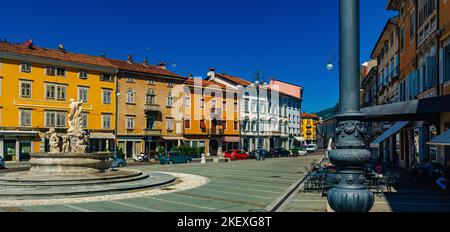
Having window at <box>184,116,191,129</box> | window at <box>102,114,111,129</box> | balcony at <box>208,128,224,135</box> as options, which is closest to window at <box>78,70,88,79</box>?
window at <box>102,114,111,129</box>

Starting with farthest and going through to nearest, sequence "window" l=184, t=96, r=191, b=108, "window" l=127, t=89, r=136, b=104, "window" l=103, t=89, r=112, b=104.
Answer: "window" l=184, t=96, r=191, b=108, "window" l=127, t=89, r=136, b=104, "window" l=103, t=89, r=112, b=104

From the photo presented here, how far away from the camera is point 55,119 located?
4350 centimetres

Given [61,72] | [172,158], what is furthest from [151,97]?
[172,158]

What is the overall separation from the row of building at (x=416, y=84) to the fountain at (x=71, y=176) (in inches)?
354

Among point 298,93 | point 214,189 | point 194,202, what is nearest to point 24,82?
point 214,189

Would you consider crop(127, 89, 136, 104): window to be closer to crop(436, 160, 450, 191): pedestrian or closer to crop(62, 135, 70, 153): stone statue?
crop(62, 135, 70, 153): stone statue

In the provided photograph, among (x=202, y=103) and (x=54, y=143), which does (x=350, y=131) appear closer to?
(x=54, y=143)

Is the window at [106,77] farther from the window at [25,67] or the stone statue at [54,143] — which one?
the stone statue at [54,143]

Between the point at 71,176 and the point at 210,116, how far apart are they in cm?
4396

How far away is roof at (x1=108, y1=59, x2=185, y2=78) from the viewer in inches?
1988

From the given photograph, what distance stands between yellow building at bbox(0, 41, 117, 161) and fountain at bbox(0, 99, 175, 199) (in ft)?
76.9

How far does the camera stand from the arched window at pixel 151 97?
52.4 meters

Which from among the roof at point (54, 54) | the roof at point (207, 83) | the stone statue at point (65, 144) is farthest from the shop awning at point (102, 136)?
the stone statue at point (65, 144)

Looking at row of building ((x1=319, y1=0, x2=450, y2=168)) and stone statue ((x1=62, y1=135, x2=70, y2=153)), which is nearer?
row of building ((x1=319, y1=0, x2=450, y2=168))
